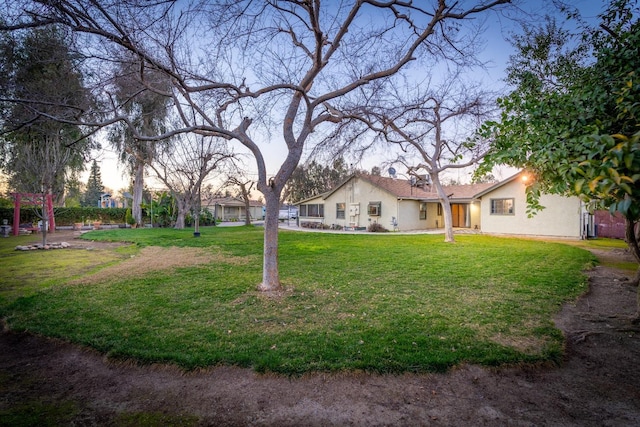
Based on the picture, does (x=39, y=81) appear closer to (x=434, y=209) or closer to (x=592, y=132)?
(x=592, y=132)

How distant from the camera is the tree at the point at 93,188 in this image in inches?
2603

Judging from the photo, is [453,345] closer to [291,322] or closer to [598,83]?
[291,322]

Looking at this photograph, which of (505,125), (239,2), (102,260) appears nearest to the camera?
(505,125)

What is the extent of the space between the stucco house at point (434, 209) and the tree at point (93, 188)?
6040cm

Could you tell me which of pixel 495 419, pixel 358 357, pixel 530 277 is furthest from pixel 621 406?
pixel 530 277

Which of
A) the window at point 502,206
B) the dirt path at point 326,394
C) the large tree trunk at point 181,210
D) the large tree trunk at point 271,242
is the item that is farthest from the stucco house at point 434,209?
the dirt path at point 326,394

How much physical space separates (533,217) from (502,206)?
1847mm

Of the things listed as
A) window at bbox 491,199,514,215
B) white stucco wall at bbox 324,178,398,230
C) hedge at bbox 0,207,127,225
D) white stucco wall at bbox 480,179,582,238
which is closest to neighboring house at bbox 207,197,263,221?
hedge at bbox 0,207,127,225

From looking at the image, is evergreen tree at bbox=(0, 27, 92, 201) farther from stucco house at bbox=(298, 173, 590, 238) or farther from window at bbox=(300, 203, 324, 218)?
window at bbox=(300, 203, 324, 218)

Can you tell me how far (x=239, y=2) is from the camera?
169 inches

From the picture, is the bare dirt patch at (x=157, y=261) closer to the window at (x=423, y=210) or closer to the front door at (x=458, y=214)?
the window at (x=423, y=210)

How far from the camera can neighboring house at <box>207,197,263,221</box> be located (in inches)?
1845

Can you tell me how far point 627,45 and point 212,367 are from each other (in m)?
6.15

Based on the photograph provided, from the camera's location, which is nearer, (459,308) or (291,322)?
(291,322)
